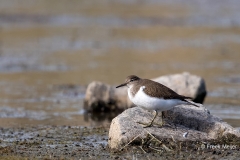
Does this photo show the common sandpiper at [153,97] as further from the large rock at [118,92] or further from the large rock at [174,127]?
the large rock at [118,92]

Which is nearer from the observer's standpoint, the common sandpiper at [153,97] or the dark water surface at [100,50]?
the common sandpiper at [153,97]

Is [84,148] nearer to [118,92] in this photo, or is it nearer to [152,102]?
[152,102]

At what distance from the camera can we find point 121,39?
2017 centimetres

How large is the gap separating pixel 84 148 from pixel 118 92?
3.56 metres

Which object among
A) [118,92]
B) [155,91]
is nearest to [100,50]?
[118,92]

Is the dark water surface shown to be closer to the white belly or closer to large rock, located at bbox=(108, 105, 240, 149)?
large rock, located at bbox=(108, 105, 240, 149)

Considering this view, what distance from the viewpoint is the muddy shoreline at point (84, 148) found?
301 inches

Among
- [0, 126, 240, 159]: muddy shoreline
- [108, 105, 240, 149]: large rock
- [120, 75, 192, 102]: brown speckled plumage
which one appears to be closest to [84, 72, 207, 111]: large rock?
[0, 126, 240, 159]: muddy shoreline

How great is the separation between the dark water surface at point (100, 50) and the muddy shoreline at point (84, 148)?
1.24 metres

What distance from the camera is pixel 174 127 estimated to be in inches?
327

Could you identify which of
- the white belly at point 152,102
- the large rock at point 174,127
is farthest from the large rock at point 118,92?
the white belly at point 152,102

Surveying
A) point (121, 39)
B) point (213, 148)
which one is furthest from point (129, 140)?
point (121, 39)

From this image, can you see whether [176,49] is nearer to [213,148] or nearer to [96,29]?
[96,29]

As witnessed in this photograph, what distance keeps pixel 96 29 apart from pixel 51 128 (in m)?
12.9
